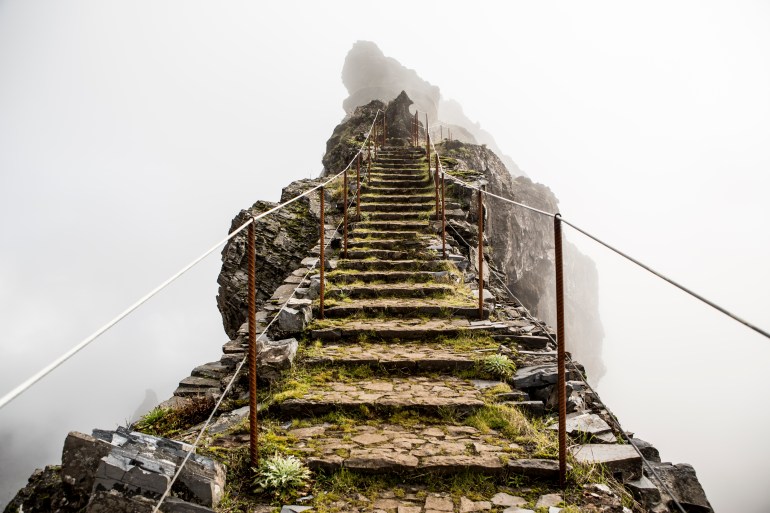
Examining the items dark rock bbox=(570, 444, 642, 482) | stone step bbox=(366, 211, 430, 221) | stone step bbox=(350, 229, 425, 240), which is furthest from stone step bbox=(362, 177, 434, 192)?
dark rock bbox=(570, 444, 642, 482)

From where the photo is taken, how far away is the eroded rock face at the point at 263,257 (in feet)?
33.0

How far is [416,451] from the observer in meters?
3.22

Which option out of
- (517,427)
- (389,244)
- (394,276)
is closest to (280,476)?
(517,427)

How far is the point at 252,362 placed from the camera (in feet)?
9.32

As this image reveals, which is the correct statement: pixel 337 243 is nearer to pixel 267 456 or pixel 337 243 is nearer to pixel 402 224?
pixel 402 224

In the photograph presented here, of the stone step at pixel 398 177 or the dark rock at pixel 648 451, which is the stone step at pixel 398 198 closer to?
the stone step at pixel 398 177

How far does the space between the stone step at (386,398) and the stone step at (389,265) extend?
3304 mm

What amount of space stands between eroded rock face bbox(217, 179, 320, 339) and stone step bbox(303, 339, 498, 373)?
544cm

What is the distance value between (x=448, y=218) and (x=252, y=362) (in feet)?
24.4

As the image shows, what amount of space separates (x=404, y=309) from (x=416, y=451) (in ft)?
9.59

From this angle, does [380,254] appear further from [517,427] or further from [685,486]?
[685,486]

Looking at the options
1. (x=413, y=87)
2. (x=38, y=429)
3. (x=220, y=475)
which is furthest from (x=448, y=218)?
(x=38, y=429)

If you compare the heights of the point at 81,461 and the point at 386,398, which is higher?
the point at 81,461

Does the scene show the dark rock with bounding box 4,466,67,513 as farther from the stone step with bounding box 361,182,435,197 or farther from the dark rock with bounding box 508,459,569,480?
the stone step with bounding box 361,182,435,197
